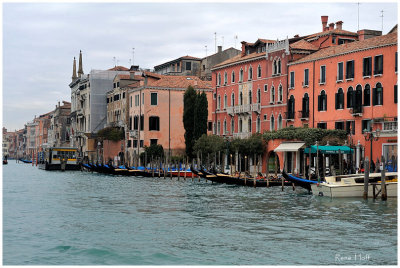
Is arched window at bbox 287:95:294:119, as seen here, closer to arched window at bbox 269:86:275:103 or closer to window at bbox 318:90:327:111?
arched window at bbox 269:86:275:103

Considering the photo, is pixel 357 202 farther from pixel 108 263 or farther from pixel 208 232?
pixel 108 263

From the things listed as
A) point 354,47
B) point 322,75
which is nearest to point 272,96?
point 322,75

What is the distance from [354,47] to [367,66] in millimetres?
1293

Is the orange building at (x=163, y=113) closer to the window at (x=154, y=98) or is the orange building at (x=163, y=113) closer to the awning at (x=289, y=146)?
the window at (x=154, y=98)

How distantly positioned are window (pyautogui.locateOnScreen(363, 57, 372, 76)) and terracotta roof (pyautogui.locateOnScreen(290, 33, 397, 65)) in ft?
1.54

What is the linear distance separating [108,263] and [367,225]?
19.8ft

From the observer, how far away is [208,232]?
14.5 m

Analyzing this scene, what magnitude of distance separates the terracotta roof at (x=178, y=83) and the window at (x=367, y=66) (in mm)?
18382

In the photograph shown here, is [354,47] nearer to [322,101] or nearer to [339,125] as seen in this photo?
[322,101]

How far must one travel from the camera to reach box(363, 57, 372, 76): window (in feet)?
94.5

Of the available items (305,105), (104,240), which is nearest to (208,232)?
(104,240)

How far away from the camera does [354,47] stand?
2988cm

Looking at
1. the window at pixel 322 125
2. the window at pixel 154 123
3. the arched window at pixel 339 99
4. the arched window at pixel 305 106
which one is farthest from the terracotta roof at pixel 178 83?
the arched window at pixel 339 99

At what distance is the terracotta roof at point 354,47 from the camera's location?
1110 inches
